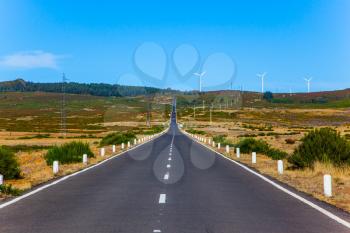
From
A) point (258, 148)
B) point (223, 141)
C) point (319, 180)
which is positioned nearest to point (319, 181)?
point (319, 180)

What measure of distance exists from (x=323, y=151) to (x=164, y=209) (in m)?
14.2

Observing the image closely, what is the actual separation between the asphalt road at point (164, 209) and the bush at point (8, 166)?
3829 mm

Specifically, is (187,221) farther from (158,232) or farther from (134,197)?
(134,197)

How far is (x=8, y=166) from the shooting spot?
70.9 feet

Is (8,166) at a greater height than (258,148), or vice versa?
(8,166)

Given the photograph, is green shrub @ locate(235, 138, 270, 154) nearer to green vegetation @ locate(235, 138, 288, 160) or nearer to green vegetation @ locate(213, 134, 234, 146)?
green vegetation @ locate(235, 138, 288, 160)

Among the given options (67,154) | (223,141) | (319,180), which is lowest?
(223,141)

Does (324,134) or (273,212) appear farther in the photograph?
(324,134)

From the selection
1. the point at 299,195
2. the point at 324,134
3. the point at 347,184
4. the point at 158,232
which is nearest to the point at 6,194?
the point at 158,232

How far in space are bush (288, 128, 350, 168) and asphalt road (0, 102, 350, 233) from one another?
20.2ft

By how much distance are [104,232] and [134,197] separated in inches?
201

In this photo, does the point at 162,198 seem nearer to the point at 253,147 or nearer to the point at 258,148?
A: the point at 258,148

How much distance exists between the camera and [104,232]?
29.1 feet

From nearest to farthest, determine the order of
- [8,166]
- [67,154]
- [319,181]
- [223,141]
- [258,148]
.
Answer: [319,181] → [8,166] → [67,154] → [258,148] → [223,141]
